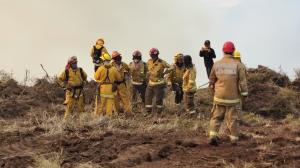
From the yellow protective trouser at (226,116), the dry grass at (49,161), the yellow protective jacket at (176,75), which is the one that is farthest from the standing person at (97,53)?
the dry grass at (49,161)

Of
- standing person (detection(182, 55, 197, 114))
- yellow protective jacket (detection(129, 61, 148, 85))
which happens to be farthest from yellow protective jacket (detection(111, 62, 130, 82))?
standing person (detection(182, 55, 197, 114))

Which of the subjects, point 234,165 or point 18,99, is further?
point 18,99

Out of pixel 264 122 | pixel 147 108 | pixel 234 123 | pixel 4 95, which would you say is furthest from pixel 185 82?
pixel 4 95

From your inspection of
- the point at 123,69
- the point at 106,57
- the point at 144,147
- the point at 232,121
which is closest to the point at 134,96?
the point at 123,69

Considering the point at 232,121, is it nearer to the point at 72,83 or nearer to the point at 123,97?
the point at 123,97

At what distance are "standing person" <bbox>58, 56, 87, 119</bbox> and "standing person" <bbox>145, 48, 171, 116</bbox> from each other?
7.10 ft

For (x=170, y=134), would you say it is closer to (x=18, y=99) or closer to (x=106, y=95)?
(x=106, y=95)

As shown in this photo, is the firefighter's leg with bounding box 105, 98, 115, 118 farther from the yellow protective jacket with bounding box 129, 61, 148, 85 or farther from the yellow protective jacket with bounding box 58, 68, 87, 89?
the yellow protective jacket with bounding box 129, 61, 148, 85

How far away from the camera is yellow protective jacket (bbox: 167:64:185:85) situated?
62.5 feet

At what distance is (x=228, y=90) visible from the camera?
41.1 feet

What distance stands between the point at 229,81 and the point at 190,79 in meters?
5.44

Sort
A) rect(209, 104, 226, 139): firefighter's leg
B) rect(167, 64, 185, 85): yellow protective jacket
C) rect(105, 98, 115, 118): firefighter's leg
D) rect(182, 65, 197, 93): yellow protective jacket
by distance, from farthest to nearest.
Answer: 1. rect(167, 64, 185, 85): yellow protective jacket
2. rect(182, 65, 197, 93): yellow protective jacket
3. rect(105, 98, 115, 118): firefighter's leg
4. rect(209, 104, 226, 139): firefighter's leg

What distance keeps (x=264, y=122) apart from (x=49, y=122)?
6.00 meters

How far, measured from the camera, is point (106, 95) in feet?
54.1
